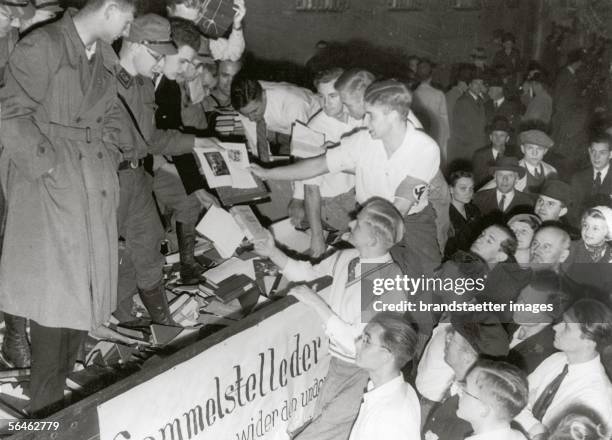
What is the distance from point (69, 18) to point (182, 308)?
2291 mm

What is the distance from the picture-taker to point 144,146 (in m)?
4.22

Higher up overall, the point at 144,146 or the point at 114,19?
the point at 114,19

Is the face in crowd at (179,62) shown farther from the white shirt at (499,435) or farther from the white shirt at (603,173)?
the white shirt at (603,173)

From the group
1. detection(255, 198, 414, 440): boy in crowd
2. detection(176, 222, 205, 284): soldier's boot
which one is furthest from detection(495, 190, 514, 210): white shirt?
detection(176, 222, 205, 284): soldier's boot

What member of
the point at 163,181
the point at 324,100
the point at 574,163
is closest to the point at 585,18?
the point at 574,163

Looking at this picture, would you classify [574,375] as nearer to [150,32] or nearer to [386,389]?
[386,389]

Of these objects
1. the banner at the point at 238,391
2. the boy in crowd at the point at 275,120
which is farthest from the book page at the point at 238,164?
the banner at the point at 238,391

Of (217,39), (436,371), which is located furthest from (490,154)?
(436,371)

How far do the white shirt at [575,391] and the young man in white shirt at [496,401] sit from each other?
50cm

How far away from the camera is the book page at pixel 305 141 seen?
5473 mm

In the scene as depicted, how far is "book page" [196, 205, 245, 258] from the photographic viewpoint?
477 centimetres

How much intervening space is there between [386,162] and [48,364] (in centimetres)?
236

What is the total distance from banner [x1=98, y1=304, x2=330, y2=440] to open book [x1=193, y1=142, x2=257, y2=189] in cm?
128

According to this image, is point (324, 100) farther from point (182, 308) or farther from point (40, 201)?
point (40, 201)
